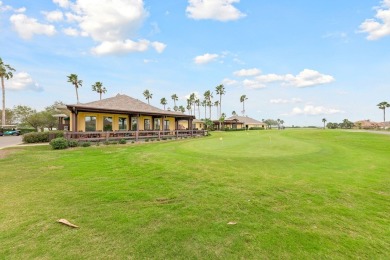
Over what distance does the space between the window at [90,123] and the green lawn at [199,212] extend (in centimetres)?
1391

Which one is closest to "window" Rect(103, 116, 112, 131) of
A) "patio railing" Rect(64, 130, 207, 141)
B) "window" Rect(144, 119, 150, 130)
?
"patio railing" Rect(64, 130, 207, 141)

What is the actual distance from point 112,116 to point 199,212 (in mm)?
20482

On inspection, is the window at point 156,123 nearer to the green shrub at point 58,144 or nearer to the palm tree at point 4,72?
the green shrub at point 58,144

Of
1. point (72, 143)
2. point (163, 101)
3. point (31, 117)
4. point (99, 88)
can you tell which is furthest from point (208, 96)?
point (72, 143)

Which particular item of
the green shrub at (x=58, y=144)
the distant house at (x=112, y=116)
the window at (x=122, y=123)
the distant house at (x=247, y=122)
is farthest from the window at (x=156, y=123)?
the distant house at (x=247, y=122)

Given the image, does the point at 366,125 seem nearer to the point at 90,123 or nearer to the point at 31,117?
the point at 90,123

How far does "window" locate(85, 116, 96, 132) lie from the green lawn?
1391cm

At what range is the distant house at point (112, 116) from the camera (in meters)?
19.3

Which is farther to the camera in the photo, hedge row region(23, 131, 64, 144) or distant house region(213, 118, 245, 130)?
distant house region(213, 118, 245, 130)

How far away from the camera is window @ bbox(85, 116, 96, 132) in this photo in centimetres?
2107

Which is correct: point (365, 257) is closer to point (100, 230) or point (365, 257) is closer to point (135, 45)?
point (100, 230)

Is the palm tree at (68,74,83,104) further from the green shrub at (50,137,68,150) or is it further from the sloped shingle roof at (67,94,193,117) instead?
the green shrub at (50,137,68,150)

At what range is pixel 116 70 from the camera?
28281 mm

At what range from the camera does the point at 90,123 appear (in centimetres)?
2128
